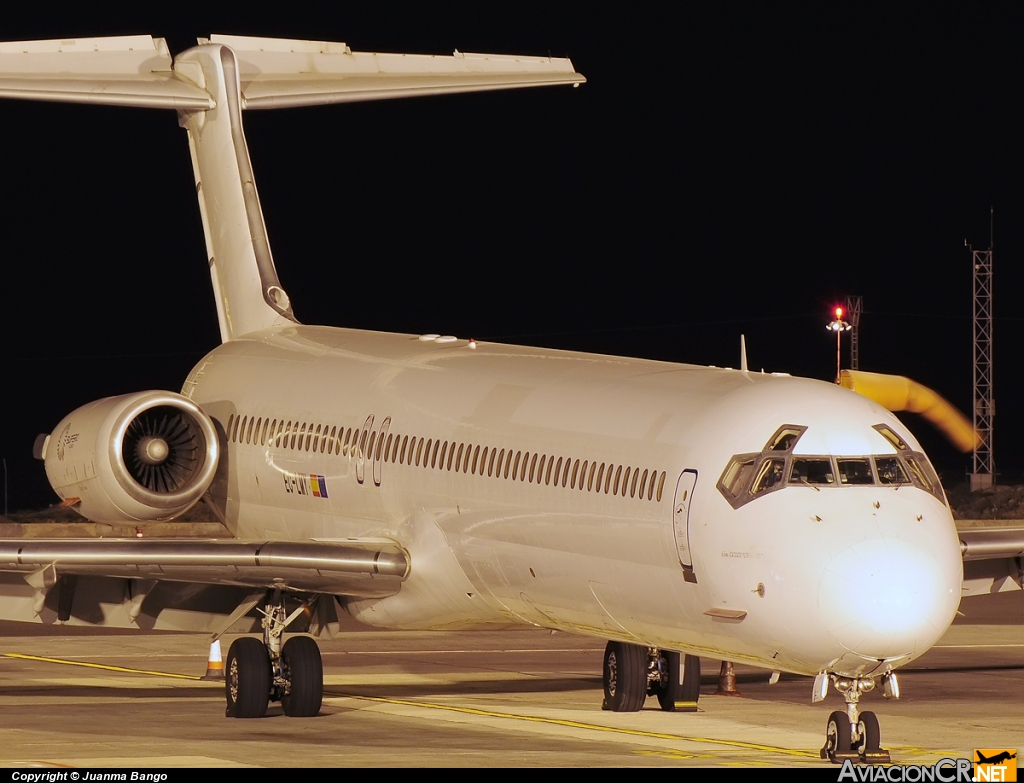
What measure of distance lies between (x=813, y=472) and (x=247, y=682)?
680cm

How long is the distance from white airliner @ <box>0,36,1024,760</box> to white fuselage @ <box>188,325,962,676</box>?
28mm

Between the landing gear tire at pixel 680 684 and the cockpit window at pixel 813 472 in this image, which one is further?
the landing gear tire at pixel 680 684

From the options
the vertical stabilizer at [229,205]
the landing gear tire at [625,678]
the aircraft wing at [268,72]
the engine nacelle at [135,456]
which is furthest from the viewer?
the vertical stabilizer at [229,205]

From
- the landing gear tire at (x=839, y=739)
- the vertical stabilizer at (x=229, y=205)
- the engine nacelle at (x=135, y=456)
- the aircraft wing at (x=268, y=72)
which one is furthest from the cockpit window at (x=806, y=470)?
the vertical stabilizer at (x=229, y=205)

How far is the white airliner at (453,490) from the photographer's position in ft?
50.1

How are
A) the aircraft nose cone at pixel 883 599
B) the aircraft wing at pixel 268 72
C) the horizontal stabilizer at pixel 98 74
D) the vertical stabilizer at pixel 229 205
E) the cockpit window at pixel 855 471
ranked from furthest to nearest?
the vertical stabilizer at pixel 229 205 → the aircraft wing at pixel 268 72 → the horizontal stabilizer at pixel 98 74 → the cockpit window at pixel 855 471 → the aircraft nose cone at pixel 883 599

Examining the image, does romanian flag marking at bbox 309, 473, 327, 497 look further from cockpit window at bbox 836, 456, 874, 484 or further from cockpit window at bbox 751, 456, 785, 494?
cockpit window at bbox 836, 456, 874, 484

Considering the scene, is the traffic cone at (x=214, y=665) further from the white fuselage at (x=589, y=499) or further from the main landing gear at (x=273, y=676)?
the main landing gear at (x=273, y=676)

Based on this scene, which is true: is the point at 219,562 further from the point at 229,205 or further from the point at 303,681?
the point at 229,205

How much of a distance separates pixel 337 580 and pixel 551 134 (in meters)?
79.0

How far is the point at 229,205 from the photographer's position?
1033 inches

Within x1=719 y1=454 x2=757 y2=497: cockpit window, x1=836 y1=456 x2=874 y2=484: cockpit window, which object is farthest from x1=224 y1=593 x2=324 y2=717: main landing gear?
x1=836 y1=456 x2=874 y2=484: cockpit window

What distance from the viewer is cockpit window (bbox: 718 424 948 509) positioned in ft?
50.7

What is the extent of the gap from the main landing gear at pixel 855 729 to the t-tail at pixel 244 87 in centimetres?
1170
